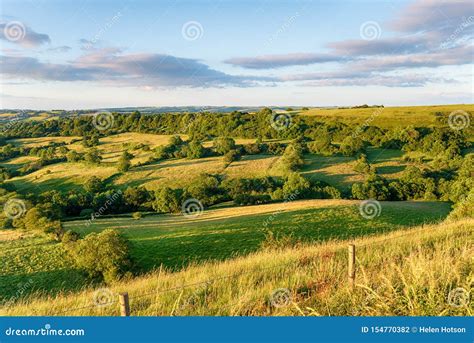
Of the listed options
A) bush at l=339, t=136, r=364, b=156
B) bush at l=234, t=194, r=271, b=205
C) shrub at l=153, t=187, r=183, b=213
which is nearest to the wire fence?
bush at l=234, t=194, r=271, b=205

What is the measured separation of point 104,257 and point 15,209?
117 feet

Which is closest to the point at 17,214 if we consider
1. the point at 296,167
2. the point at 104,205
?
the point at 104,205

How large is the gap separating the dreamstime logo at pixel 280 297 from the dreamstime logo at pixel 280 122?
117815 mm

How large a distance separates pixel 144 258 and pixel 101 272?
4134 millimetres

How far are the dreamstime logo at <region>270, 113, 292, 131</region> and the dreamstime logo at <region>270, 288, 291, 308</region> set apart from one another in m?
118

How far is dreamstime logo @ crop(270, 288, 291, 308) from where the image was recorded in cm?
850

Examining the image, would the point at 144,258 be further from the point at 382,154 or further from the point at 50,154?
the point at 50,154

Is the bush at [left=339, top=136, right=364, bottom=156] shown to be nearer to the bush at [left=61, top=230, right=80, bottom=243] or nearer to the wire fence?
the bush at [left=61, top=230, right=80, bottom=243]

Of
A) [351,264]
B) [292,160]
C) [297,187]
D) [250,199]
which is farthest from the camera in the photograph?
[292,160]

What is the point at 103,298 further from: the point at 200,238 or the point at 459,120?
the point at 459,120

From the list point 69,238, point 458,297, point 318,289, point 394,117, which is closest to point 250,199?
point 69,238

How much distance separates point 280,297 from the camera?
882cm

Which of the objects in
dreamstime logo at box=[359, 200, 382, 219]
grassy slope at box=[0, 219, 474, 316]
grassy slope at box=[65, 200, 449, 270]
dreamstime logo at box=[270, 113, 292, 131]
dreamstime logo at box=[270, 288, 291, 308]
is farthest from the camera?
dreamstime logo at box=[270, 113, 292, 131]

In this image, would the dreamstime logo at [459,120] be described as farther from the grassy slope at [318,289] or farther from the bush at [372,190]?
the grassy slope at [318,289]
